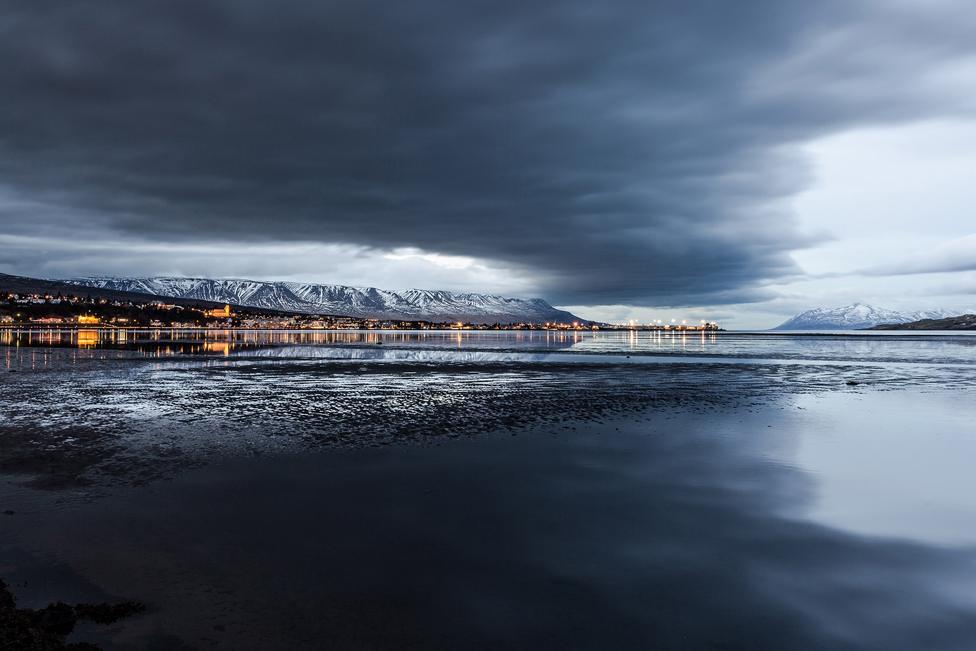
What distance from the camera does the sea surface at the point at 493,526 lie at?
7.29 meters

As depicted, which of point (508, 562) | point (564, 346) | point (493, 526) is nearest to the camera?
point (508, 562)

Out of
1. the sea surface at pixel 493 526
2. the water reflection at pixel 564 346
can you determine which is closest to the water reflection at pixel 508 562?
the sea surface at pixel 493 526

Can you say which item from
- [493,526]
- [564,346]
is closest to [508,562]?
[493,526]

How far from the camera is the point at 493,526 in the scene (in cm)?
1067

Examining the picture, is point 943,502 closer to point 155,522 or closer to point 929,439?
point 929,439

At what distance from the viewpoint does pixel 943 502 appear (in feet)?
41.7

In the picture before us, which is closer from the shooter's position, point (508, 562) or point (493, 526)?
point (508, 562)

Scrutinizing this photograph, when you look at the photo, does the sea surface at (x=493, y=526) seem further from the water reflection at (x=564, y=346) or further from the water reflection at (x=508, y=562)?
the water reflection at (x=564, y=346)

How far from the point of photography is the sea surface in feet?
23.9

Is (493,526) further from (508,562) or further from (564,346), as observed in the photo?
(564,346)

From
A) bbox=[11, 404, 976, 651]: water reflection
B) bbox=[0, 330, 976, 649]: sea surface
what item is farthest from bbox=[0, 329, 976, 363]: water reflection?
bbox=[11, 404, 976, 651]: water reflection

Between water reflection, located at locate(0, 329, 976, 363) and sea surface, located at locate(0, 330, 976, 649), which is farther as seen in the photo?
water reflection, located at locate(0, 329, 976, 363)

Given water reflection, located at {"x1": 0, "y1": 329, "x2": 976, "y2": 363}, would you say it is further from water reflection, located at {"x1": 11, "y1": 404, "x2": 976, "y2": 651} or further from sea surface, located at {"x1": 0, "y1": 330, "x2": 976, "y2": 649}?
water reflection, located at {"x1": 11, "y1": 404, "x2": 976, "y2": 651}

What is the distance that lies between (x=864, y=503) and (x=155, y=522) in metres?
14.2
